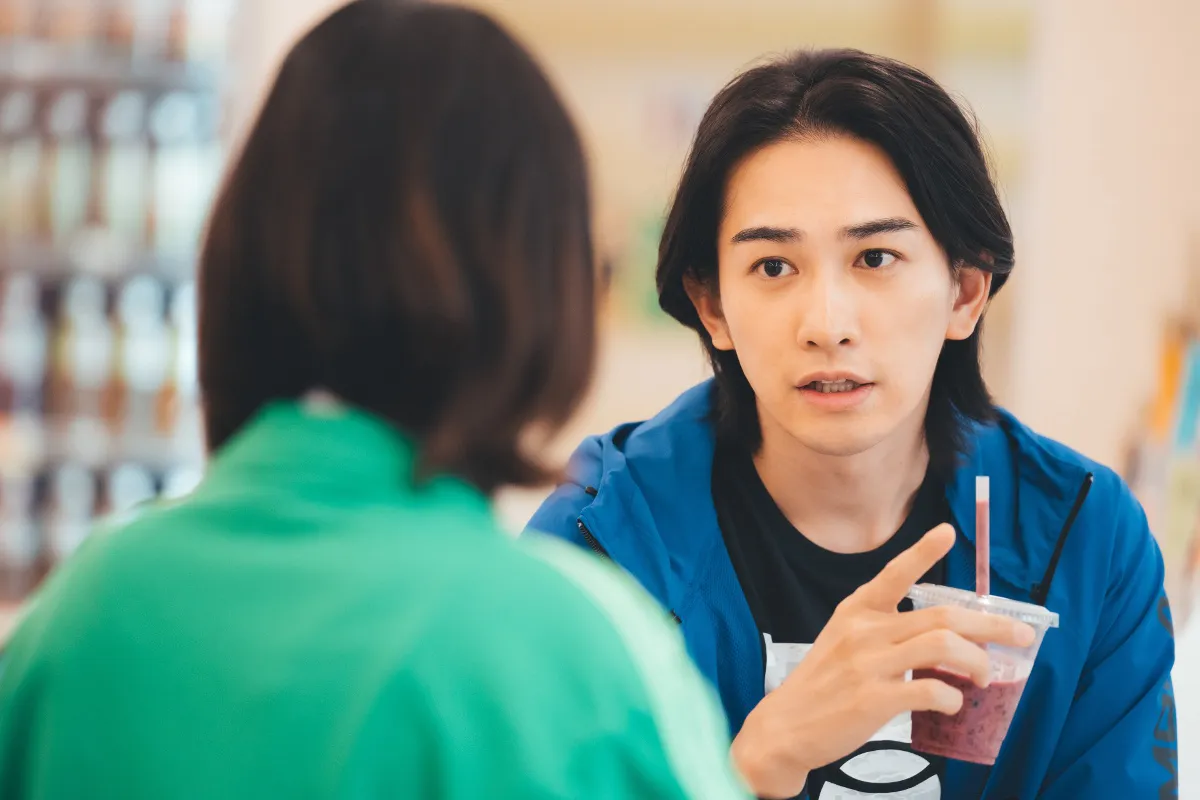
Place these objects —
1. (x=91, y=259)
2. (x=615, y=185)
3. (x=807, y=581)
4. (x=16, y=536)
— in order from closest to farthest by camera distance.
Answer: (x=807, y=581) < (x=91, y=259) < (x=16, y=536) < (x=615, y=185)

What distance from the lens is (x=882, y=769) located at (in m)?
1.47

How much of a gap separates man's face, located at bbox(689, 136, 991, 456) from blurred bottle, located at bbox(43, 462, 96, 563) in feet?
10.8

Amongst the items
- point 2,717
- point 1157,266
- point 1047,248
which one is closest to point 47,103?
point 1047,248

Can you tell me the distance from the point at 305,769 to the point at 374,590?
0.33ft

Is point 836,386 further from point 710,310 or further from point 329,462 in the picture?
point 329,462

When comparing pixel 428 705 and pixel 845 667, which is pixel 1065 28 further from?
pixel 428 705

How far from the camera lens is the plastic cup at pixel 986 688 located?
1.23 metres

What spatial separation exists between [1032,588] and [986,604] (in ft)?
1.19

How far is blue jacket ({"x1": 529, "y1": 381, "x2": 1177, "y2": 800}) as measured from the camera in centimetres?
150

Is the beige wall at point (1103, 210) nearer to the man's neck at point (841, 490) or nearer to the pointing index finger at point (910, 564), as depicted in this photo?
the man's neck at point (841, 490)

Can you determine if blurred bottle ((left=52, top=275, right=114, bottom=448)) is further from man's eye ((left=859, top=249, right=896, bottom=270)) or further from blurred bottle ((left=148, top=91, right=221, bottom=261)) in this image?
man's eye ((left=859, top=249, right=896, bottom=270))

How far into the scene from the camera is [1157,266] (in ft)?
11.7

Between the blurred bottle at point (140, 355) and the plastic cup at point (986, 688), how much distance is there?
3393mm

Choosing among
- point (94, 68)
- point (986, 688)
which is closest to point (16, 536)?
point (94, 68)
